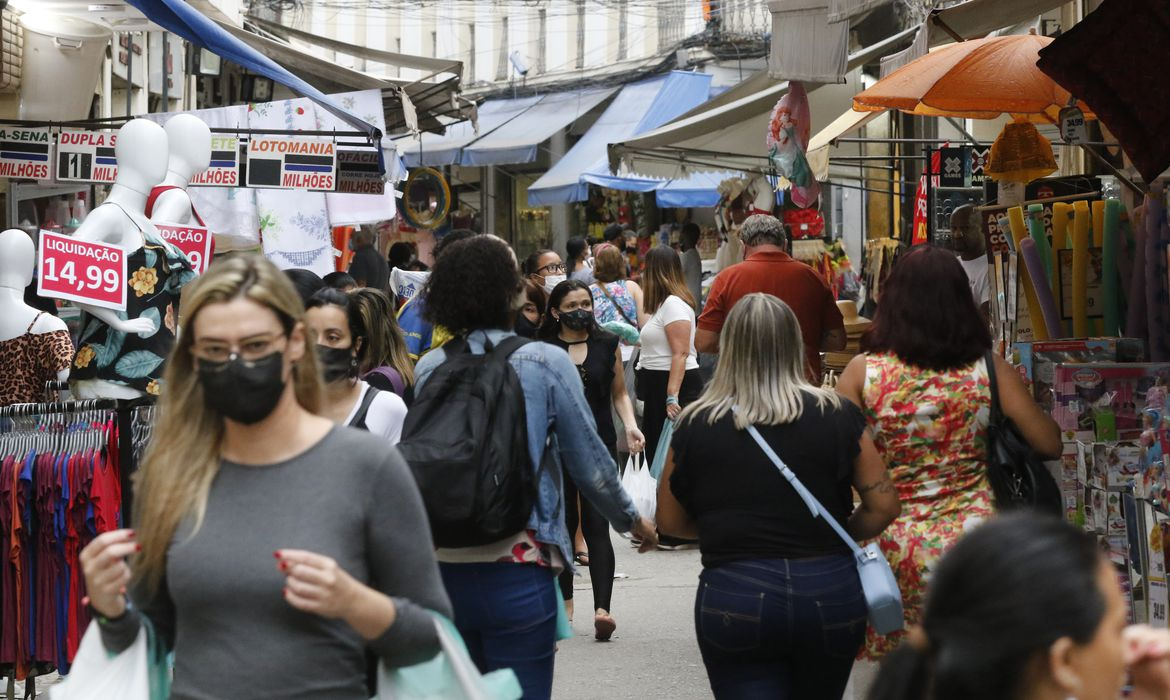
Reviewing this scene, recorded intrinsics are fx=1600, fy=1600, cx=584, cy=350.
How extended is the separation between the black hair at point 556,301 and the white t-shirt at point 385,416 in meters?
3.73

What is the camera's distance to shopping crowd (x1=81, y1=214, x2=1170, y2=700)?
2209 millimetres

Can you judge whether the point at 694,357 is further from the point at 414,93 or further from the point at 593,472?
the point at 593,472

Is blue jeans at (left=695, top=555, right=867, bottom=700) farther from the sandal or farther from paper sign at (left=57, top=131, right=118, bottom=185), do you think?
paper sign at (left=57, top=131, right=118, bottom=185)

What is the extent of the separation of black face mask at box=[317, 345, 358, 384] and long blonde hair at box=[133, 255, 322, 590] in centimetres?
177

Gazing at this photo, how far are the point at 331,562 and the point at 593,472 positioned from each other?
1.92 m

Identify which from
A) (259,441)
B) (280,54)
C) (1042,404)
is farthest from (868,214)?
(259,441)

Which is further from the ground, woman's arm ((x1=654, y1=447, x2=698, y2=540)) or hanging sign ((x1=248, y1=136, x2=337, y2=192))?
hanging sign ((x1=248, y1=136, x2=337, y2=192))

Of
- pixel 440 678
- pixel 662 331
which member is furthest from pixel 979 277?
pixel 440 678

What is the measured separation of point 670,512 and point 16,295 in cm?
383

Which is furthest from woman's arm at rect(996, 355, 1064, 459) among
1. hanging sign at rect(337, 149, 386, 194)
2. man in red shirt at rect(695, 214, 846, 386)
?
hanging sign at rect(337, 149, 386, 194)

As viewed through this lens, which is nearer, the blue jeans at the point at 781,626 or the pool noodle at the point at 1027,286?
the blue jeans at the point at 781,626

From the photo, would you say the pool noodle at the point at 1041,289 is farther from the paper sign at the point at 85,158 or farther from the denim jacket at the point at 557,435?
the paper sign at the point at 85,158

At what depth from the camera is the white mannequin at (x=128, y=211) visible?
269 inches

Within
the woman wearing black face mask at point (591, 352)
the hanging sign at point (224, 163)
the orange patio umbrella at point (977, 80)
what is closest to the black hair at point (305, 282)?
the woman wearing black face mask at point (591, 352)
